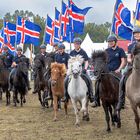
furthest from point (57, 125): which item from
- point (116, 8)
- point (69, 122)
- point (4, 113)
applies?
point (116, 8)

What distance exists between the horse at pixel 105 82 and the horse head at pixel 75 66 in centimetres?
99

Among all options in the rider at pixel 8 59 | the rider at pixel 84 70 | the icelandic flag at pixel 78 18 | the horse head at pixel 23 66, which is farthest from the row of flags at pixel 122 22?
the rider at pixel 84 70

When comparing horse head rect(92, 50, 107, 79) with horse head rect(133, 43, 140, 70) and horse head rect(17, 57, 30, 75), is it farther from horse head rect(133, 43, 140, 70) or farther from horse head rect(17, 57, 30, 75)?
horse head rect(17, 57, 30, 75)

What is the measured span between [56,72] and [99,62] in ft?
10.5

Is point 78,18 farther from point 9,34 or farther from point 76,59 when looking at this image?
point 76,59

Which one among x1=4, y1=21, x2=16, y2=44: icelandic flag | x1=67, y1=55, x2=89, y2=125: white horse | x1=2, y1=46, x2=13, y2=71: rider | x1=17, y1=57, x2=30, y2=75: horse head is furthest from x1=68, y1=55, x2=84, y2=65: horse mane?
x1=4, y1=21, x2=16, y2=44: icelandic flag

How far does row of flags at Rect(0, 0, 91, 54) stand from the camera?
24.7 metres

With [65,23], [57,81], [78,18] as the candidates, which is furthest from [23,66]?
[65,23]

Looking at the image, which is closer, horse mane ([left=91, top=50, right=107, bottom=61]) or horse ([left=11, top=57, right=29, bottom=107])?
horse mane ([left=91, top=50, right=107, bottom=61])

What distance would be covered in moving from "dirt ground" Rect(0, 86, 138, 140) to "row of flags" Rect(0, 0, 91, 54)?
10.1 m

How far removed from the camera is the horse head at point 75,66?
1153cm

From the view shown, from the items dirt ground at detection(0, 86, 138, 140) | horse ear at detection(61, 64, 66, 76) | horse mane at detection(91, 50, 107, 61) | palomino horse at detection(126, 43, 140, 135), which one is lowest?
dirt ground at detection(0, 86, 138, 140)

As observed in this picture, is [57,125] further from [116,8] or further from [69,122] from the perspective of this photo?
[116,8]

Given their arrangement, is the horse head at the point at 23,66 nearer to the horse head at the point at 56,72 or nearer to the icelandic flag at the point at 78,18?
the horse head at the point at 56,72
